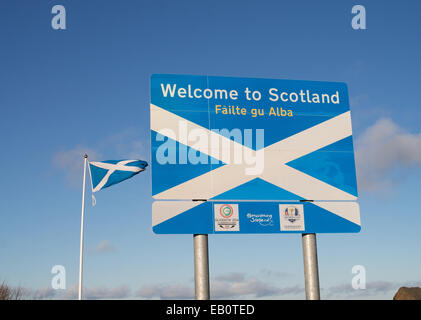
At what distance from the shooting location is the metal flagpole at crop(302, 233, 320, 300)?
1212cm

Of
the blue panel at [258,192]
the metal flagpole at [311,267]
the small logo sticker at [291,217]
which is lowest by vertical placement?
the metal flagpole at [311,267]

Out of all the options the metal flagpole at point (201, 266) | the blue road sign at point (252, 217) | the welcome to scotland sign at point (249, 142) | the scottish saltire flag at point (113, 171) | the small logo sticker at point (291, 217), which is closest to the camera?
the metal flagpole at point (201, 266)

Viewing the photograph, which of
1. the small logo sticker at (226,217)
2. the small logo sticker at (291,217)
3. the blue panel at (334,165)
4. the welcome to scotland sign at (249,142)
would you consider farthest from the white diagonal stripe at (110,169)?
the blue panel at (334,165)

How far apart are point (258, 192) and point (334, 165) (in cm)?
236

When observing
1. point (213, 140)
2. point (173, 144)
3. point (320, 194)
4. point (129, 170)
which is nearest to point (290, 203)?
point (320, 194)

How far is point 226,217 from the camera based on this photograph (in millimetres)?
11914

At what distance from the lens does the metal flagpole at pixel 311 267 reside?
39.8 feet

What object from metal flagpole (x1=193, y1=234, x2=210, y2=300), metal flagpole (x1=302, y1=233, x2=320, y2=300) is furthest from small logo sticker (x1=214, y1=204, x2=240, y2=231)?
metal flagpole (x1=302, y1=233, x2=320, y2=300)

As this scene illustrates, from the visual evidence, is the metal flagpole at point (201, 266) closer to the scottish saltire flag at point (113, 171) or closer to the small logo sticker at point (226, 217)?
the small logo sticker at point (226, 217)

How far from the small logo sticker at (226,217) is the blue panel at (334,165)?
2.02 m

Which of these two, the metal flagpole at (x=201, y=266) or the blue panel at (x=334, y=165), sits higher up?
the blue panel at (x=334, y=165)

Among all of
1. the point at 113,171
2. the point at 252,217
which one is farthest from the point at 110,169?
the point at 252,217

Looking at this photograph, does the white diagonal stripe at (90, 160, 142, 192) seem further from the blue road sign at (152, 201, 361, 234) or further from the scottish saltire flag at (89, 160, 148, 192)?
the blue road sign at (152, 201, 361, 234)

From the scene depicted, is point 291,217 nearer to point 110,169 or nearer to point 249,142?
point 249,142
